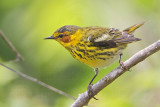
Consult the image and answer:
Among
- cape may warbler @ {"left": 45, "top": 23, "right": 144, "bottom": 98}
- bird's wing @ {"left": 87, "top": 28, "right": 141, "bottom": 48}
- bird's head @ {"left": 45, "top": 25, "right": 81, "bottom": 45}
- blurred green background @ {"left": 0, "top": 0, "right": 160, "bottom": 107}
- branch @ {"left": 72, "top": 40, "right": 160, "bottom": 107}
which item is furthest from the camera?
bird's head @ {"left": 45, "top": 25, "right": 81, "bottom": 45}

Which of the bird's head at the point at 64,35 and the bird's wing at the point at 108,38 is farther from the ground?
the bird's head at the point at 64,35

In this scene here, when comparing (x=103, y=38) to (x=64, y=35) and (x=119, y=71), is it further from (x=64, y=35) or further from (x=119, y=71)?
(x=119, y=71)

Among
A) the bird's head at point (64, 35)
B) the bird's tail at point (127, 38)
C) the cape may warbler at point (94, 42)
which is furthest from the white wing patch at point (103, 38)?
the bird's head at point (64, 35)

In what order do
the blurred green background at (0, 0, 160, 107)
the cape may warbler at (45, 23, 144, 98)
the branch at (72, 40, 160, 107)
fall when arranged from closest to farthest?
the branch at (72, 40, 160, 107), the blurred green background at (0, 0, 160, 107), the cape may warbler at (45, 23, 144, 98)

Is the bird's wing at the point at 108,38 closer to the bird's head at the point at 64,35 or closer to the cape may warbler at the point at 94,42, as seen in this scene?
the cape may warbler at the point at 94,42

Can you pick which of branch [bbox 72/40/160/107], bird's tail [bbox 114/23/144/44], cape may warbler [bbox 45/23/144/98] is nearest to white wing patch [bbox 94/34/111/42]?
cape may warbler [bbox 45/23/144/98]

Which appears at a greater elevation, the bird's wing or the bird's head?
the bird's head

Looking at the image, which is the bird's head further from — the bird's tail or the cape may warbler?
the bird's tail

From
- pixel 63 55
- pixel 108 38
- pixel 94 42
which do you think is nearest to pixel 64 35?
pixel 63 55
